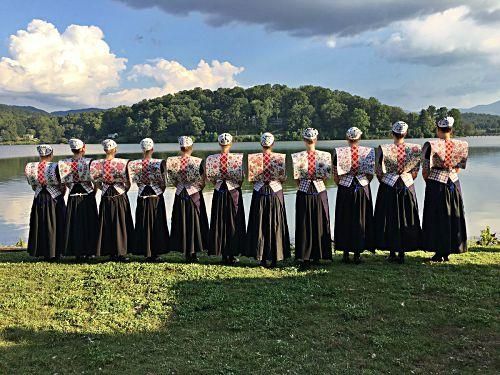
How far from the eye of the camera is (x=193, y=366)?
3.96 metres

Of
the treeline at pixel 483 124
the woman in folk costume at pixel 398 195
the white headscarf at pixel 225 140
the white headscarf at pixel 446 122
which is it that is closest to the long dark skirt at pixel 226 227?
the white headscarf at pixel 225 140

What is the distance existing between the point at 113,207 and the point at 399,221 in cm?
401

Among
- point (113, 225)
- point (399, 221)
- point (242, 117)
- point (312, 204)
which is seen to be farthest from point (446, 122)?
point (242, 117)

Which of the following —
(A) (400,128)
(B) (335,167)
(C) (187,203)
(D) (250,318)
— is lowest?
(D) (250,318)

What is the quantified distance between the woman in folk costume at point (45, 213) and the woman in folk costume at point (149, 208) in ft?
3.89

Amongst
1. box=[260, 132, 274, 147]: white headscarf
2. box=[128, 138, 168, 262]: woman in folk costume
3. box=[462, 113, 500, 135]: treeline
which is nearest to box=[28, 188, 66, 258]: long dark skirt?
box=[128, 138, 168, 262]: woman in folk costume

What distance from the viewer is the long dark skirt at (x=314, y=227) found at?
22.2ft

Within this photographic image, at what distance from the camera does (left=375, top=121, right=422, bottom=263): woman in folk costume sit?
6.75m

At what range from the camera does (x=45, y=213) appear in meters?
7.37

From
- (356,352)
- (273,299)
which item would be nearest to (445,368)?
(356,352)

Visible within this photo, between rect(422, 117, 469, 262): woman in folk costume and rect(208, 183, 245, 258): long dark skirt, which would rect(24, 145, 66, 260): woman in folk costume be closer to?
rect(208, 183, 245, 258): long dark skirt

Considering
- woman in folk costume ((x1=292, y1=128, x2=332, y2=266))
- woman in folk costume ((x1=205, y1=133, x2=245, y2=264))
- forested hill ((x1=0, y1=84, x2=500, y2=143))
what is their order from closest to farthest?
woman in folk costume ((x1=292, y1=128, x2=332, y2=266)) < woman in folk costume ((x1=205, y1=133, x2=245, y2=264)) < forested hill ((x1=0, y1=84, x2=500, y2=143))

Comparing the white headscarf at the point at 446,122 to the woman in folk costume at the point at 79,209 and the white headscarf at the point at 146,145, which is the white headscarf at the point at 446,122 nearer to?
the white headscarf at the point at 146,145

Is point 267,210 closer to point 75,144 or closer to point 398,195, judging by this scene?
point 398,195
